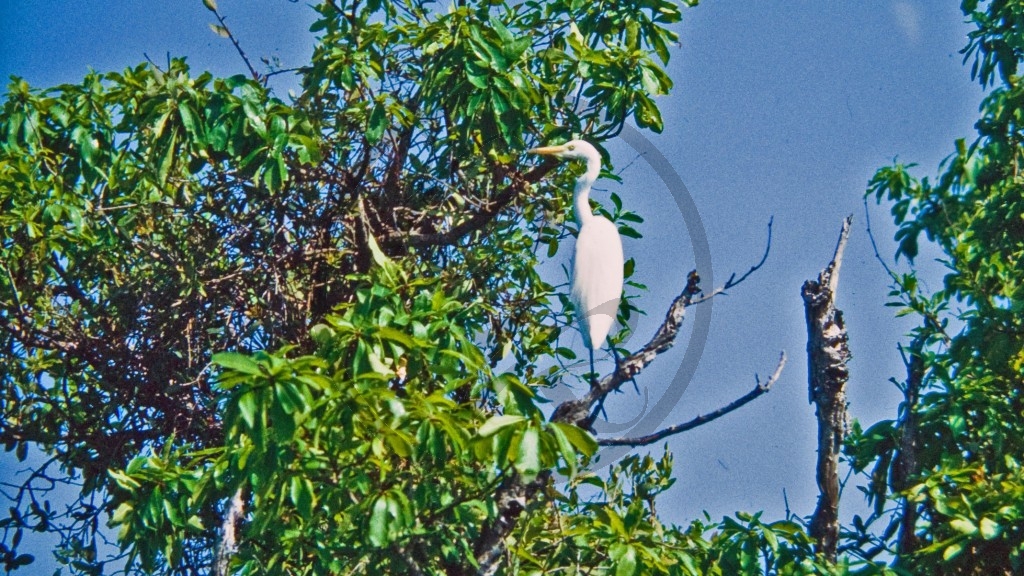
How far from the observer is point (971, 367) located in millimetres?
3947

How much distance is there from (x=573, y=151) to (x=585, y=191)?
16 cm

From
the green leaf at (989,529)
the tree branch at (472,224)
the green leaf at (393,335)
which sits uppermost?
the tree branch at (472,224)

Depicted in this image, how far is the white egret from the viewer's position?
383cm

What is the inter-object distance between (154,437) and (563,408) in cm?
177

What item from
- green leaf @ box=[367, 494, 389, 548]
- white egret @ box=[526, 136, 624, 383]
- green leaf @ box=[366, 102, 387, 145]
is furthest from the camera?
white egret @ box=[526, 136, 624, 383]

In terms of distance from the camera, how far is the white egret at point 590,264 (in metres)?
3.83

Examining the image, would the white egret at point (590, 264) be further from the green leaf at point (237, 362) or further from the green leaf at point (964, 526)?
the green leaf at point (237, 362)

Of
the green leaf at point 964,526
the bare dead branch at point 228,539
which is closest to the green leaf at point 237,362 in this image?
the bare dead branch at point 228,539

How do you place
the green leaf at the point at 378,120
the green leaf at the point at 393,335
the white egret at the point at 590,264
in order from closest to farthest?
1. the green leaf at the point at 393,335
2. the green leaf at the point at 378,120
3. the white egret at the point at 590,264

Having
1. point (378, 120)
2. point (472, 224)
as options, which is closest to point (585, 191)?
point (472, 224)

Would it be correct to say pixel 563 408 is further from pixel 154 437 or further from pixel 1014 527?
pixel 154 437

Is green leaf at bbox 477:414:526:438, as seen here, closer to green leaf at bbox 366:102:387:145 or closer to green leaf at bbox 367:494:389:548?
green leaf at bbox 367:494:389:548

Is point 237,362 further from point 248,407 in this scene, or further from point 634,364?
point 634,364

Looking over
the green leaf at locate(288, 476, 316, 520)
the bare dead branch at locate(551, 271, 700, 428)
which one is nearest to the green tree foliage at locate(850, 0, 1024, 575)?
the bare dead branch at locate(551, 271, 700, 428)
